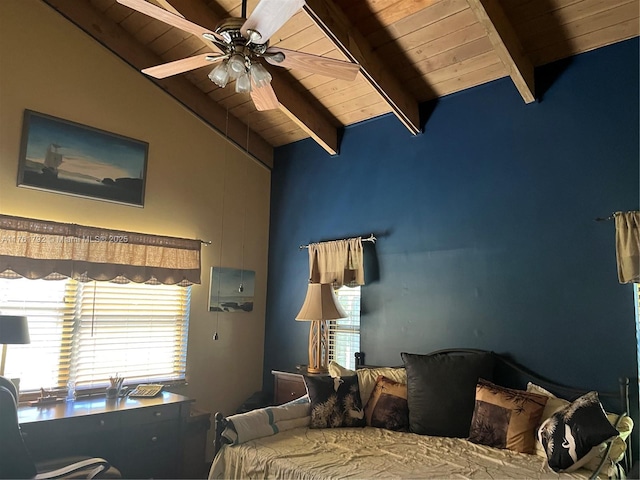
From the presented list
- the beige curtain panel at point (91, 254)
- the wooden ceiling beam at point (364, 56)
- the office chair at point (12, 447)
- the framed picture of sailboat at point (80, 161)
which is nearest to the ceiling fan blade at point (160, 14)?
the wooden ceiling beam at point (364, 56)

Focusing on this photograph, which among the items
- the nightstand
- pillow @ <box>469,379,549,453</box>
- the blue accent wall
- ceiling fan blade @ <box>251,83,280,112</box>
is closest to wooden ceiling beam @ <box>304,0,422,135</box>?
the blue accent wall

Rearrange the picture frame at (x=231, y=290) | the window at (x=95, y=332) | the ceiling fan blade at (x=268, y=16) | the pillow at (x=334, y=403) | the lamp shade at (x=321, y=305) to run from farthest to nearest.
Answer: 1. the picture frame at (x=231, y=290)
2. the lamp shade at (x=321, y=305)
3. the window at (x=95, y=332)
4. the pillow at (x=334, y=403)
5. the ceiling fan blade at (x=268, y=16)

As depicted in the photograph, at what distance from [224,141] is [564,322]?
131 inches

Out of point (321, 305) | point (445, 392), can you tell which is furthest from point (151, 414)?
point (445, 392)

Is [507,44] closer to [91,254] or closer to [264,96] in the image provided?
[264,96]

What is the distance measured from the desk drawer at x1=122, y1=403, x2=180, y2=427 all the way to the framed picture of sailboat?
1.65 meters

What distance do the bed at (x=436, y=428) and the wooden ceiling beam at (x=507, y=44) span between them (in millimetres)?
1854

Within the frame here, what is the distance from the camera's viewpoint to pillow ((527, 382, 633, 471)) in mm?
2428

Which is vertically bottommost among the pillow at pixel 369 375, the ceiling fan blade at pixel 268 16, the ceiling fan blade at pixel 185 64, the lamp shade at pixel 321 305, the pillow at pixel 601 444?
the pillow at pixel 601 444

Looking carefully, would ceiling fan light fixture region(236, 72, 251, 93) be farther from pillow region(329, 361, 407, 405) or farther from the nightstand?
the nightstand

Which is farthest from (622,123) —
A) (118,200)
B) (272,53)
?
(118,200)

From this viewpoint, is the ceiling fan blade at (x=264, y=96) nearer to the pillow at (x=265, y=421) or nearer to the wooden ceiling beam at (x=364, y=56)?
the wooden ceiling beam at (x=364, y=56)

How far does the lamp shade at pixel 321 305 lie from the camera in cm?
399

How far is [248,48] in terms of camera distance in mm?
2246
